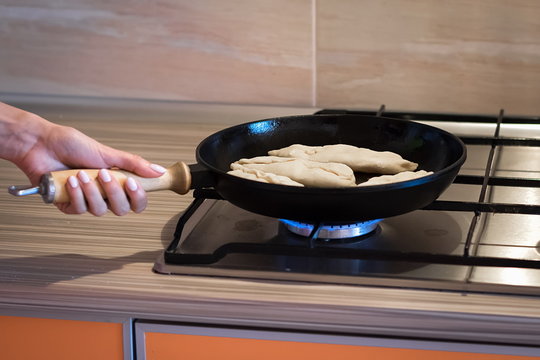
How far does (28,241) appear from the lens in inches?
37.2

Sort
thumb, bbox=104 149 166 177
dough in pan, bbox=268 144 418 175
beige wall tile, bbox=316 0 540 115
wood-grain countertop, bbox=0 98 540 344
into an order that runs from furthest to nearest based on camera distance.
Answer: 1. beige wall tile, bbox=316 0 540 115
2. dough in pan, bbox=268 144 418 175
3. thumb, bbox=104 149 166 177
4. wood-grain countertop, bbox=0 98 540 344

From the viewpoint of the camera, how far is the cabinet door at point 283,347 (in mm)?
784

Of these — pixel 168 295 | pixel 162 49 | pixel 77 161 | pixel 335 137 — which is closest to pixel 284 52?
pixel 162 49

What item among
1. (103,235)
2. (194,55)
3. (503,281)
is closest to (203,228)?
(103,235)

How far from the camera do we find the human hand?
2.75ft

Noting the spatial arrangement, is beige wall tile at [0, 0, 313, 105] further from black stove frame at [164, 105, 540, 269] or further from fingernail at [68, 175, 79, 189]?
fingernail at [68, 175, 79, 189]

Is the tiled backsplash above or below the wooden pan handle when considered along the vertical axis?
above

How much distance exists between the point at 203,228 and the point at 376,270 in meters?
0.23

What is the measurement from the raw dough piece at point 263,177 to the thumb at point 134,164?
0.30ft

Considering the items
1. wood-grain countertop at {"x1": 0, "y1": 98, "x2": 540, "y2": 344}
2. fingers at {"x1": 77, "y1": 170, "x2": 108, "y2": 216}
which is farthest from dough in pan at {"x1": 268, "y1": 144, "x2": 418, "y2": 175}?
fingers at {"x1": 77, "y1": 170, "x2": 108, "y2": 216}

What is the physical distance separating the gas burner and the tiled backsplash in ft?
1.84

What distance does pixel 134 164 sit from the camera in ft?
2.88

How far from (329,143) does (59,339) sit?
1.52ft

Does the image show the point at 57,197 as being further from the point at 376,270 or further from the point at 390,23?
the point at 390,23
